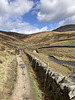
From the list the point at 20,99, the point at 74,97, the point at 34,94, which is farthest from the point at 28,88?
the point at 74,97

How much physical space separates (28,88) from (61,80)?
4.56 metres

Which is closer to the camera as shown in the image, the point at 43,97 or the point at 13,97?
the point at 13,97

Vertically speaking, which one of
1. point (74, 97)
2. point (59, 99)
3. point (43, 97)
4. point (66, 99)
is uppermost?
point (74, 97)

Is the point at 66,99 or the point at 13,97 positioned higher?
the point at 66,99

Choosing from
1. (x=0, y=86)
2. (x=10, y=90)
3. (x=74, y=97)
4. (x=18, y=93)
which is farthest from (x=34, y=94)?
(x=74, y=97)

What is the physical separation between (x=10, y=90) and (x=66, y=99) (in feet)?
22.2

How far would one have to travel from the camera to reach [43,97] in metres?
12.4

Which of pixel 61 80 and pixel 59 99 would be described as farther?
pixel 61 80

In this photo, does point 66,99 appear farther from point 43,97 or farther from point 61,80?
point 43,97

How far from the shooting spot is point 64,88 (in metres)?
9.51

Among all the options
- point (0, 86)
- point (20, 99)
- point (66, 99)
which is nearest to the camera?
point (66, 99)

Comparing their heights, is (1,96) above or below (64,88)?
below

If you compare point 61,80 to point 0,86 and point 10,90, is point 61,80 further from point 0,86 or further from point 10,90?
point 0,86

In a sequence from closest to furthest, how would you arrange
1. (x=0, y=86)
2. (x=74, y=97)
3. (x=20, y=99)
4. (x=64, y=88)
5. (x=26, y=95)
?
(x=74, y=97) → (x=64, y=88) → (x=20, y=99) → (x=26, y=95) → (x=0, y=86)
